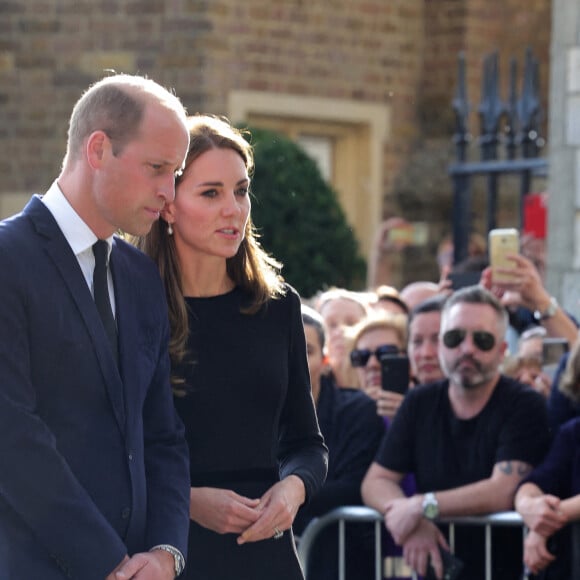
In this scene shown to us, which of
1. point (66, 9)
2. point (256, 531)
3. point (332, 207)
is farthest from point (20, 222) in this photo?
point (66, 9)

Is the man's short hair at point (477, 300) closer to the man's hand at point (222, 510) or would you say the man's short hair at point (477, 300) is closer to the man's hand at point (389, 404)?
the man's hand at point (389, 404)

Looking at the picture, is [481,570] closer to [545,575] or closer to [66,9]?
[545,575]

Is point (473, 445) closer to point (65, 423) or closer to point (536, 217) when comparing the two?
point (65, 423)

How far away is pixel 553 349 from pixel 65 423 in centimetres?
483

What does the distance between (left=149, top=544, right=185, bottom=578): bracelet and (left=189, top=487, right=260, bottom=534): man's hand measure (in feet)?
1.12

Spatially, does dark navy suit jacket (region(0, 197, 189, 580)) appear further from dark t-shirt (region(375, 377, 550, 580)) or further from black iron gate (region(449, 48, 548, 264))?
black iron gate (region(449, 48, 548, 264))

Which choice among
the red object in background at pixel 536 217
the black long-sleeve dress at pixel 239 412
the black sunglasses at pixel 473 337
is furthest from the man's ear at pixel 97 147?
the red object in background at pixel 536 217

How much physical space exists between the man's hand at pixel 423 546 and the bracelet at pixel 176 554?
255cm

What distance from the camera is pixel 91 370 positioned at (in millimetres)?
3133

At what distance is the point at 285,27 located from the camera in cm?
1248

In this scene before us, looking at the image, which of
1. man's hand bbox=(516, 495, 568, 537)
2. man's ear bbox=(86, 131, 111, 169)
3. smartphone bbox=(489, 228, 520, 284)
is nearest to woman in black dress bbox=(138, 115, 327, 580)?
man's ear bbox=(86, 131, 111, 169)

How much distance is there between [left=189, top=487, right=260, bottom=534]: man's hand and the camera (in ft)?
11.9

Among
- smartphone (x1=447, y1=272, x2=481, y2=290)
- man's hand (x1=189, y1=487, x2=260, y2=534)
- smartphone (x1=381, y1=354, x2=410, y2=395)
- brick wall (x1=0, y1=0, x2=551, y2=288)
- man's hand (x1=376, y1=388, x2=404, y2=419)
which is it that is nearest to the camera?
man's hand (x1=189, y1=487, x2=260, y2=534)

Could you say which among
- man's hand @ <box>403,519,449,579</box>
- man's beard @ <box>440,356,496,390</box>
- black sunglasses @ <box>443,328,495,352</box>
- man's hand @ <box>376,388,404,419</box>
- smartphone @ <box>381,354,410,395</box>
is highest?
black sunglasses @ <box>443,328,495,352</box>
